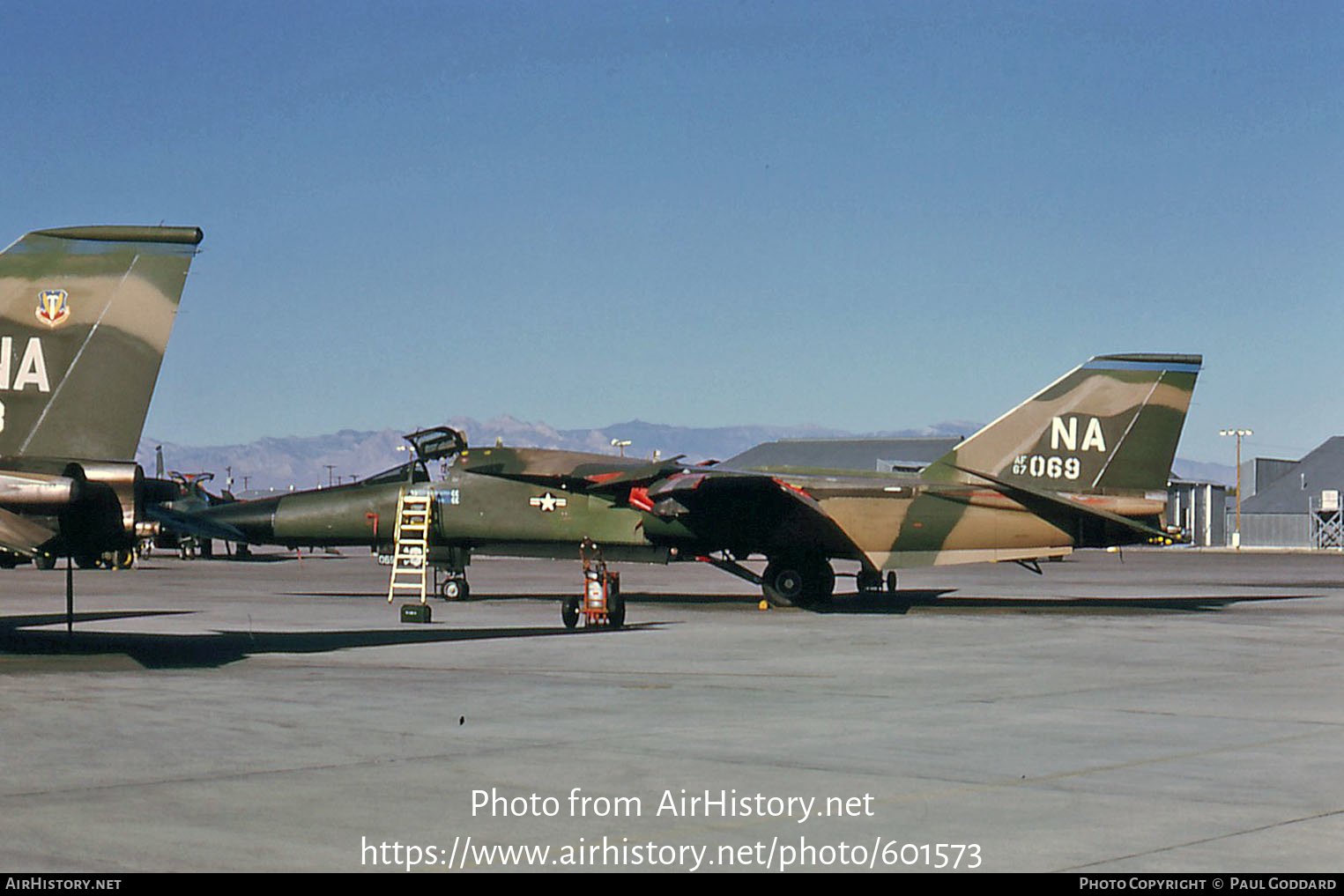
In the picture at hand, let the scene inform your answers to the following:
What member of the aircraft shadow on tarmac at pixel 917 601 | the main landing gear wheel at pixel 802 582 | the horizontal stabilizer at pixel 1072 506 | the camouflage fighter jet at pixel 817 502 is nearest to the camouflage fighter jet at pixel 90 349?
the camouflage fighter jet at pixel 817 502

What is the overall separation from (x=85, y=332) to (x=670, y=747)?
7.89 metres

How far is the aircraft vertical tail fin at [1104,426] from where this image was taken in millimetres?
25422

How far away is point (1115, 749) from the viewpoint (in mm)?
9797

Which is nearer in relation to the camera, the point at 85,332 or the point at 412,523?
the point at 85,332

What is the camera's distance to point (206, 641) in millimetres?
18750

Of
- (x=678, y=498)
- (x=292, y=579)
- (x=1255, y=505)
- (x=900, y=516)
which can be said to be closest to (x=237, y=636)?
(x=678, y=498)

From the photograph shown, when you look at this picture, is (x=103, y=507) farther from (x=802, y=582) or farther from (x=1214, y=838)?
(x=802, y=582)

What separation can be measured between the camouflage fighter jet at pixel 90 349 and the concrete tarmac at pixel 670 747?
2084mm

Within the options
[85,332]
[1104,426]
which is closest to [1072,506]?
[1104,426]
